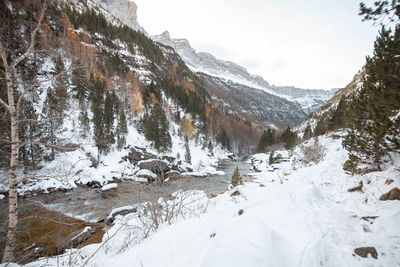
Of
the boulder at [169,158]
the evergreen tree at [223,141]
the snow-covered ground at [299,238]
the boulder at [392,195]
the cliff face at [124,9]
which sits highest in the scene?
the cliff face at [124,9]

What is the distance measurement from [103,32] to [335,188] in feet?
229

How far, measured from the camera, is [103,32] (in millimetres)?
51812

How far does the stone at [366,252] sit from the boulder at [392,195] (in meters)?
1.92

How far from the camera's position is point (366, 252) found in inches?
68.8

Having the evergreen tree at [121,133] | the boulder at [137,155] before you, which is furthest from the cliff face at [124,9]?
the boulder at [137,155]

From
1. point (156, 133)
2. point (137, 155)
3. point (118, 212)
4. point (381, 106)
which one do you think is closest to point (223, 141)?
point (156, 133)

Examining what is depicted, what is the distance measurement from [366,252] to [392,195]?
2.02 metres

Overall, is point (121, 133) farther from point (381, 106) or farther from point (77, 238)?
point (381, 106)

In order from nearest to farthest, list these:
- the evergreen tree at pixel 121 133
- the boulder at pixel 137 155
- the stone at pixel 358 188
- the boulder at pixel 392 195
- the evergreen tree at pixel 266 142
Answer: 1. the boulder at pixel 392 195
2. the stone at pixel 358 188
3. the boulder at pixel 137 155
4. the evergreen tree at pixel 121 133
5. the evergreen tree at pixel 266 142

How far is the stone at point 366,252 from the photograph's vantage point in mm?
1710

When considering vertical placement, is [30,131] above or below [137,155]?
above

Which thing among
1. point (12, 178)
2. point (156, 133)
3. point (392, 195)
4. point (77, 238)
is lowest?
point (77, 238)

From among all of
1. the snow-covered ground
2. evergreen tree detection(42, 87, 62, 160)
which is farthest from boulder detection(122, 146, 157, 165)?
the snow-covered ground

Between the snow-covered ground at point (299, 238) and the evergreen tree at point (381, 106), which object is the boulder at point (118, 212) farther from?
the evergreen tree at point (381, 106)
